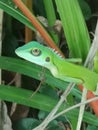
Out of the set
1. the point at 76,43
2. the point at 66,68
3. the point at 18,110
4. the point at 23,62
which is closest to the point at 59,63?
the point at 66,68

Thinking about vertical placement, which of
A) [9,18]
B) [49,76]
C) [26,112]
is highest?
[9,18]

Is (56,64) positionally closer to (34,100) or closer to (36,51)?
(36,51)

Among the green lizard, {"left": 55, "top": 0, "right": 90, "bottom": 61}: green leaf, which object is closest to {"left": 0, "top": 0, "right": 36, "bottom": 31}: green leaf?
{"left": 55, "top": 0, "right": 90, "bottom": 61}: green leaf

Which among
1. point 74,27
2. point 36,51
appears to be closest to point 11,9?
point 74,27

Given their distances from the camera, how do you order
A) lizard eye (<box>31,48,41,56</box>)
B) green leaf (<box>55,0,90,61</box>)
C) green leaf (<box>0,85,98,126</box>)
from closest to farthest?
lizard eye (<box>31,48,41,56</box>)
green leaf (<box>55,0,90,61</box>)
green leaf (<box>0,85,98,126</box>)

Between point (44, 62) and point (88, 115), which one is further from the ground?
point (44, 62)

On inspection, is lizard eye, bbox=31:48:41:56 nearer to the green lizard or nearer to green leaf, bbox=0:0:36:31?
the green lizard

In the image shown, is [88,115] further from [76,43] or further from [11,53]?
[11,53]

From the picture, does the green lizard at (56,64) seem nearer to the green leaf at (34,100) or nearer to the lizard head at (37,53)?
the lizard head at (37,53)

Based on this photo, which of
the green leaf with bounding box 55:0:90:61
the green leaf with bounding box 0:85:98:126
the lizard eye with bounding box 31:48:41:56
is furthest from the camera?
the green leaf with bounding box 0:85:98:126
